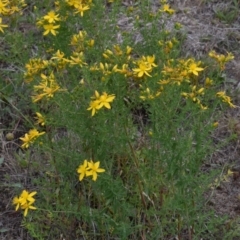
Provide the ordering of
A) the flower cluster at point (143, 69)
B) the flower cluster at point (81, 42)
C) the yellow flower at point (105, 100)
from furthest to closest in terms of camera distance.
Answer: the flower cluster at point (81, 42) → the flower cluster at point (143, 69) → the yellow flower at point (105, 100)

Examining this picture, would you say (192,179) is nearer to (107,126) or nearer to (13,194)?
(107,126)

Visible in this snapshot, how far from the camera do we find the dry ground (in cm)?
310

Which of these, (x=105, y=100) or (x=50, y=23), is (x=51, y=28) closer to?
(x=50, y=23)

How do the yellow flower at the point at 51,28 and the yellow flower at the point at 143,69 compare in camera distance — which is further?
the yellow flower at the point at 51,28

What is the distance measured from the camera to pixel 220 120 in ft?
11.8

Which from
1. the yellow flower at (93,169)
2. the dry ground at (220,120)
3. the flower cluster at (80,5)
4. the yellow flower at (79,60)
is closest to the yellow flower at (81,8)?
the flower cluster at (80,5)

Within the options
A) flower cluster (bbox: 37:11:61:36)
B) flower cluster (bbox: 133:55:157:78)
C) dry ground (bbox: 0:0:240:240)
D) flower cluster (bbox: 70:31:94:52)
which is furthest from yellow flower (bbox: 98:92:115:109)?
dry ground (bbox: 0:0:240:240)

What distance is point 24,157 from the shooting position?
128 inches

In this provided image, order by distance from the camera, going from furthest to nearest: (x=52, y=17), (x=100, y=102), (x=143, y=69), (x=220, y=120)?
1. (x=220, y=120)
2. (x=52, y=17)
3. (x=143, y=69)
4. (x=100, y=102)

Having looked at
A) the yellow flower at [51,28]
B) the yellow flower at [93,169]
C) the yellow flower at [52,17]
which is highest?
the yellow flower at [52,17]

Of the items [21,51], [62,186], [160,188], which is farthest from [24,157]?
[160,188]

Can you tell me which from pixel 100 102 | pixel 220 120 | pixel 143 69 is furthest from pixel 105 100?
pixel 220 120

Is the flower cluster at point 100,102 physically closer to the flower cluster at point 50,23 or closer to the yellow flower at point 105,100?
the yellow flower at point 105,100

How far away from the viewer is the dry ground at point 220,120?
310 cm
